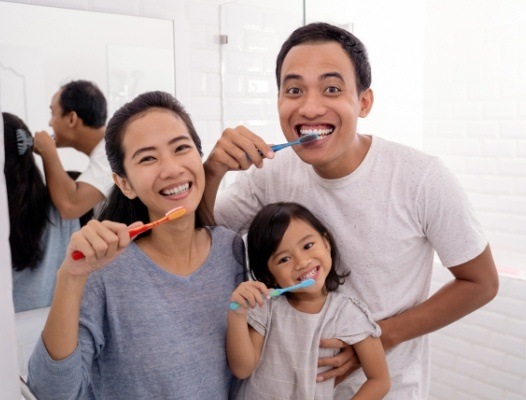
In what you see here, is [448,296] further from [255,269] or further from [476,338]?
[476,338]

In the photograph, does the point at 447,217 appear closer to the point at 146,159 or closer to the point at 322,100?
the point at 322,100

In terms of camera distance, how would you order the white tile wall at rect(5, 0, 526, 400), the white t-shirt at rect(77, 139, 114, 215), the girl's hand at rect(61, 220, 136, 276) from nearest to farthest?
the girl's hand at rect(61, 220, 136, 276) < the white t-shirt at rect(77, 139, 114, 215) < the white tile wall at rect(5, 0, 526, 400)

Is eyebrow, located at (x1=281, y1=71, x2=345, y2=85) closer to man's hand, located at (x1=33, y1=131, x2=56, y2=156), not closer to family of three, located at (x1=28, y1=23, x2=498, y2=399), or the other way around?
family of three, located at (x1=28, y1=23, x2=498, y2=399)

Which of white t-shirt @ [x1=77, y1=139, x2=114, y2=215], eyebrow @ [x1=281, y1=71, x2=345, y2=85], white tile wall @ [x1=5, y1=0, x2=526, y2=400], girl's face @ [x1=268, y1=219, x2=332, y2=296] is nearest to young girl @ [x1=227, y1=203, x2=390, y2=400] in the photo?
girl's face @ [x1=268, y1=219, x2=332, y2=296]

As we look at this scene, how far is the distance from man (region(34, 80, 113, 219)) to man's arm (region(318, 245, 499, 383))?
0.64 metres

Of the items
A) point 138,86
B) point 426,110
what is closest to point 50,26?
point 138,86

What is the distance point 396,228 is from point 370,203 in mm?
58

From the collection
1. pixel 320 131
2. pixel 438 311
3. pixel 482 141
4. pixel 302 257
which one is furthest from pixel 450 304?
pixel 482 141

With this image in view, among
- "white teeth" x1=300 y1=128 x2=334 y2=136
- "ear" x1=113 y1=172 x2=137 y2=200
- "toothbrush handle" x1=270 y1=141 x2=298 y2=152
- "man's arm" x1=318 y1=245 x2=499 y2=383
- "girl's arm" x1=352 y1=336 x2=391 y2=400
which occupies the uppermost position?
"white teeth" x1=300 y1=128 x2=334 y2=136

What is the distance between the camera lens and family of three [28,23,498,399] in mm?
772

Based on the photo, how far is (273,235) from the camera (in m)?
0.93

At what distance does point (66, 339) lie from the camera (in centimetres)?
65

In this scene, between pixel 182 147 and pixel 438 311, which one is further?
pixel 438 311

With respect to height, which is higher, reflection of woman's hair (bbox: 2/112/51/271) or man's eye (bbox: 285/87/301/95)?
man's eye (bbox: 285/87/301/95)
